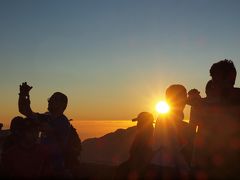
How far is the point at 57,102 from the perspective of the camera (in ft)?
31.0

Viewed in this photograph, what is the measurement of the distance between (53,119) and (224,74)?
3897mm

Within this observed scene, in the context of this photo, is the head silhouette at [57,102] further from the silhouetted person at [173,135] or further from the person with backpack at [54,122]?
the silhouetted person at [173,135]

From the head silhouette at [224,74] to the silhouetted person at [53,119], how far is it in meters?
3.49

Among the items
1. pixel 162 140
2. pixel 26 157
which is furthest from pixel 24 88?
pixel 162 140

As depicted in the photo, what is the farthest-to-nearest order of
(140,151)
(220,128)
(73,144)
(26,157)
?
1. (73,144)
2. (26,157)
3. (140,151)
4. (220,128)

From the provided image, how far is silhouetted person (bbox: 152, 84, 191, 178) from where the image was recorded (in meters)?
8.05

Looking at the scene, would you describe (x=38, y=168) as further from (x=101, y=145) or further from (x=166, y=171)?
(x=101, y=145)

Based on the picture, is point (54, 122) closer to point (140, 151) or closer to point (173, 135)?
point (140, 151)

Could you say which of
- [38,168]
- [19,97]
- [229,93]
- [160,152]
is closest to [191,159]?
[160,152]

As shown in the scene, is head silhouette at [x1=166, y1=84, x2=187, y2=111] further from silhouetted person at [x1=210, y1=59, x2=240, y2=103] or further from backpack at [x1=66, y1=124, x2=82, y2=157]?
backpack at [x1=66, y1=124, x2=82, y2=157]

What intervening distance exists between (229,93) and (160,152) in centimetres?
184

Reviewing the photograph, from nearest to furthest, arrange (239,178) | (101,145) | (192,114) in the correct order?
(239,178)
(192,114)
(101,145)

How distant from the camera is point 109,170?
874cm

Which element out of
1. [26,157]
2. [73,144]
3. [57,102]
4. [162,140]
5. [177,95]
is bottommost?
[26,157]
